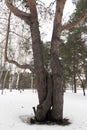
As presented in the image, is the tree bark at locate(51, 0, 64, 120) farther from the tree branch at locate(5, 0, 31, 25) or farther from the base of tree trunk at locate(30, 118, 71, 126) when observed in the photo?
the tree branch at locate(5, 0, 31, 25)

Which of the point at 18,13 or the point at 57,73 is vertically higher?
the point at 18,13

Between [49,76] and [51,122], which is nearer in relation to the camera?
[51,122]

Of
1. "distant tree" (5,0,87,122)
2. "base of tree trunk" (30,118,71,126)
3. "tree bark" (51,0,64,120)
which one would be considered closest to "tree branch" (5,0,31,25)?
"distant tree" (5,0,87,122)

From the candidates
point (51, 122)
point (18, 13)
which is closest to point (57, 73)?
point (51, 122)

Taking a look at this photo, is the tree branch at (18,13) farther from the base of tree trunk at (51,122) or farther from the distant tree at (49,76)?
the base of tree trunk at (51,122)

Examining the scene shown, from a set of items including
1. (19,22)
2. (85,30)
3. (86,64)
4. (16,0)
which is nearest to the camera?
(16,0)

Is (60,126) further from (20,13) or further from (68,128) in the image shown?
(20,13)

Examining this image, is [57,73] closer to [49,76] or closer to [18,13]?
[49,76]

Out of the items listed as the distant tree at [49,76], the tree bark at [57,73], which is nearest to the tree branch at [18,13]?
the distant tree at [49,76]

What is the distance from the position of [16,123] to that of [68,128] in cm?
170

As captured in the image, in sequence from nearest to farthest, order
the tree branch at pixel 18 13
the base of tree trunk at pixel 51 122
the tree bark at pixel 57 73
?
the base of tree trunk at pixel 51 122 → the tree bark at pixel 57 73 → the tree branch at pixel 18 13

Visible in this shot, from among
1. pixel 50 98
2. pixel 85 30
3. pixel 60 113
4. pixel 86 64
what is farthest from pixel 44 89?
pixel 86 64

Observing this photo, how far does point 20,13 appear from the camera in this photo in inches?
358

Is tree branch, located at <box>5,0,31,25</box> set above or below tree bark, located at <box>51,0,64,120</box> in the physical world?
above
